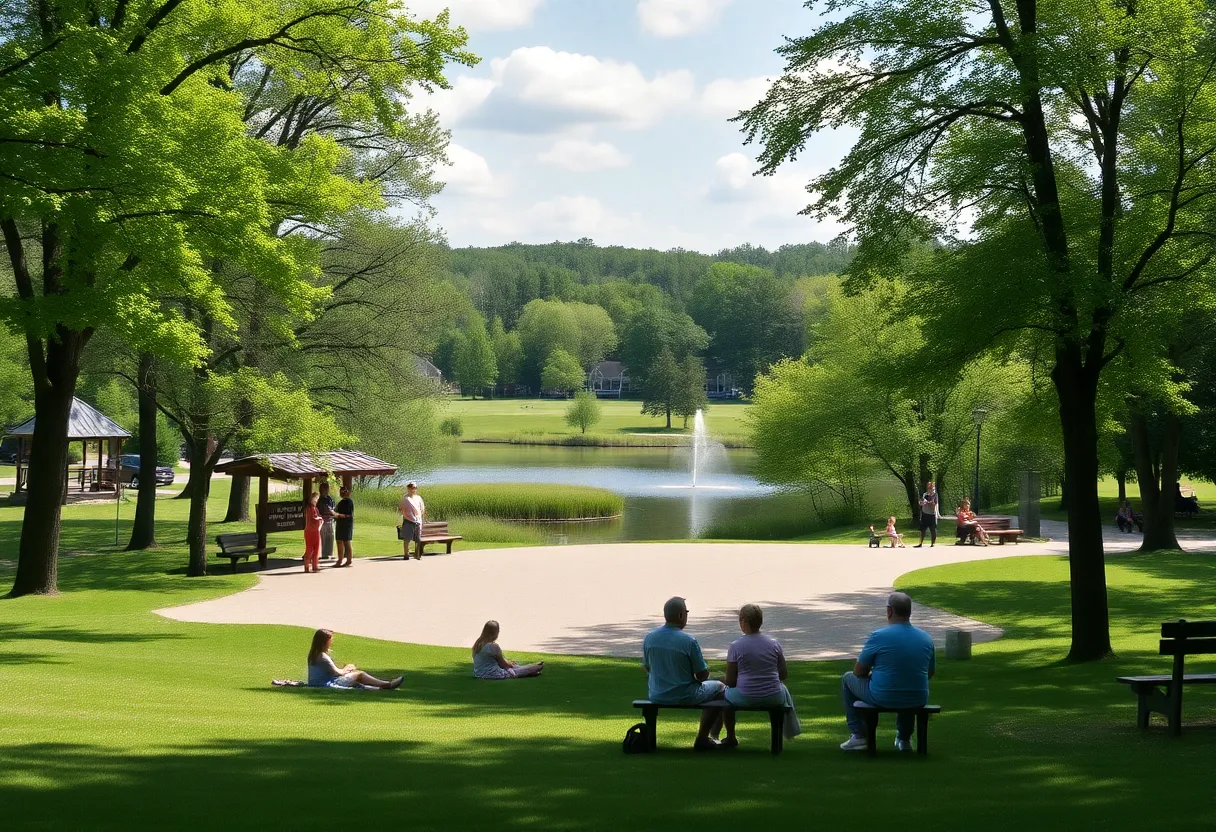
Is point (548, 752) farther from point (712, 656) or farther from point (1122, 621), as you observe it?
point (1122, 621)

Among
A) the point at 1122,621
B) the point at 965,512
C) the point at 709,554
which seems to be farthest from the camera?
the point at 965,512

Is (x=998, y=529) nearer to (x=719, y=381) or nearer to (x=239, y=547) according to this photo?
(x=239, y=547)

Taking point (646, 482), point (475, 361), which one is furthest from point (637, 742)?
point (475, 361)

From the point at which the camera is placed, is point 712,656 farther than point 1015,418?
No

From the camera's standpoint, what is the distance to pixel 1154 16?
1426 centimetres

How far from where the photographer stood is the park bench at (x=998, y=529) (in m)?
34.2

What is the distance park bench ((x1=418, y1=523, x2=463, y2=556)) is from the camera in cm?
2856

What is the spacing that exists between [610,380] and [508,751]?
607 ft

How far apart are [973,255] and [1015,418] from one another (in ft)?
16.3

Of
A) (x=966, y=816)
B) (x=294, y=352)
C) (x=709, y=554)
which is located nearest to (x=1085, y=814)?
(x=966, y=816)

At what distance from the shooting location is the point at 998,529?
35.4 m

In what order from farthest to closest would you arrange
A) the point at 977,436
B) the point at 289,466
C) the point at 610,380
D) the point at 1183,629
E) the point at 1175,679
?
the point at 610,380
the point at 977,436
the point at 289,466
the point at 1183,629
the point at 1175,679

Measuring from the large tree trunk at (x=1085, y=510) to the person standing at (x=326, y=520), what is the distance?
16663mm

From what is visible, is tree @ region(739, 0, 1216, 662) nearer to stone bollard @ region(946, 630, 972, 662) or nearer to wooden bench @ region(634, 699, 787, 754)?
stone bollard @ region(946, 630, 972, 662)
